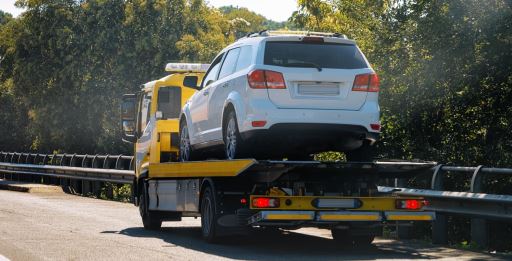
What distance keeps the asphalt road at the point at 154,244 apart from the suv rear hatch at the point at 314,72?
1706 mm

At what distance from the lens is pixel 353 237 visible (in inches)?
518

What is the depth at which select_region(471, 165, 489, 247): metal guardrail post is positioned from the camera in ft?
40.0

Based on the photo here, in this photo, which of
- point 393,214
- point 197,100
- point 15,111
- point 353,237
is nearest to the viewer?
point 393,214

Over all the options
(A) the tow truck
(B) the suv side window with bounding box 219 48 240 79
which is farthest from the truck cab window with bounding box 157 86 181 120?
(B) the suv side window with bounding box 219 48 240 79

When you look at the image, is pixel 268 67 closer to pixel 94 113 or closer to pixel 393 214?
pixel 393 214

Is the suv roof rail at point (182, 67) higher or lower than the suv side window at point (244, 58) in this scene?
higher

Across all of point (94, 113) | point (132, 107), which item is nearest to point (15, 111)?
point (94, 113)

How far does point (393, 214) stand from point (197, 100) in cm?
376

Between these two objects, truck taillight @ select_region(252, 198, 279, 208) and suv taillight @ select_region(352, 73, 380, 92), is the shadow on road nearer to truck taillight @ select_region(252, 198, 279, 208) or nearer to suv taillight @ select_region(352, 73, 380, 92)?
truck taillight @ select_region(252, 198, 279, 208)

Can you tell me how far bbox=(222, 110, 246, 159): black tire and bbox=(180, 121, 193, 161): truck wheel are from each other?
196 centimetres

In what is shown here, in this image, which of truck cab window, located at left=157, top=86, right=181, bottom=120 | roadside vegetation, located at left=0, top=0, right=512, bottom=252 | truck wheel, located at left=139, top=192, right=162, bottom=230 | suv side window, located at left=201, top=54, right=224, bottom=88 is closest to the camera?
suv side window, located at left=201, top=54, right=224, bottom=88

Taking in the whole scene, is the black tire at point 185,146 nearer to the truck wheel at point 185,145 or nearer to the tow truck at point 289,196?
the truck wheel at point 185,145

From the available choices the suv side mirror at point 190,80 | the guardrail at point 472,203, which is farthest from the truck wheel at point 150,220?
the guardrail at point 472,203

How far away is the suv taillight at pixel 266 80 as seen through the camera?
38.0 ft
